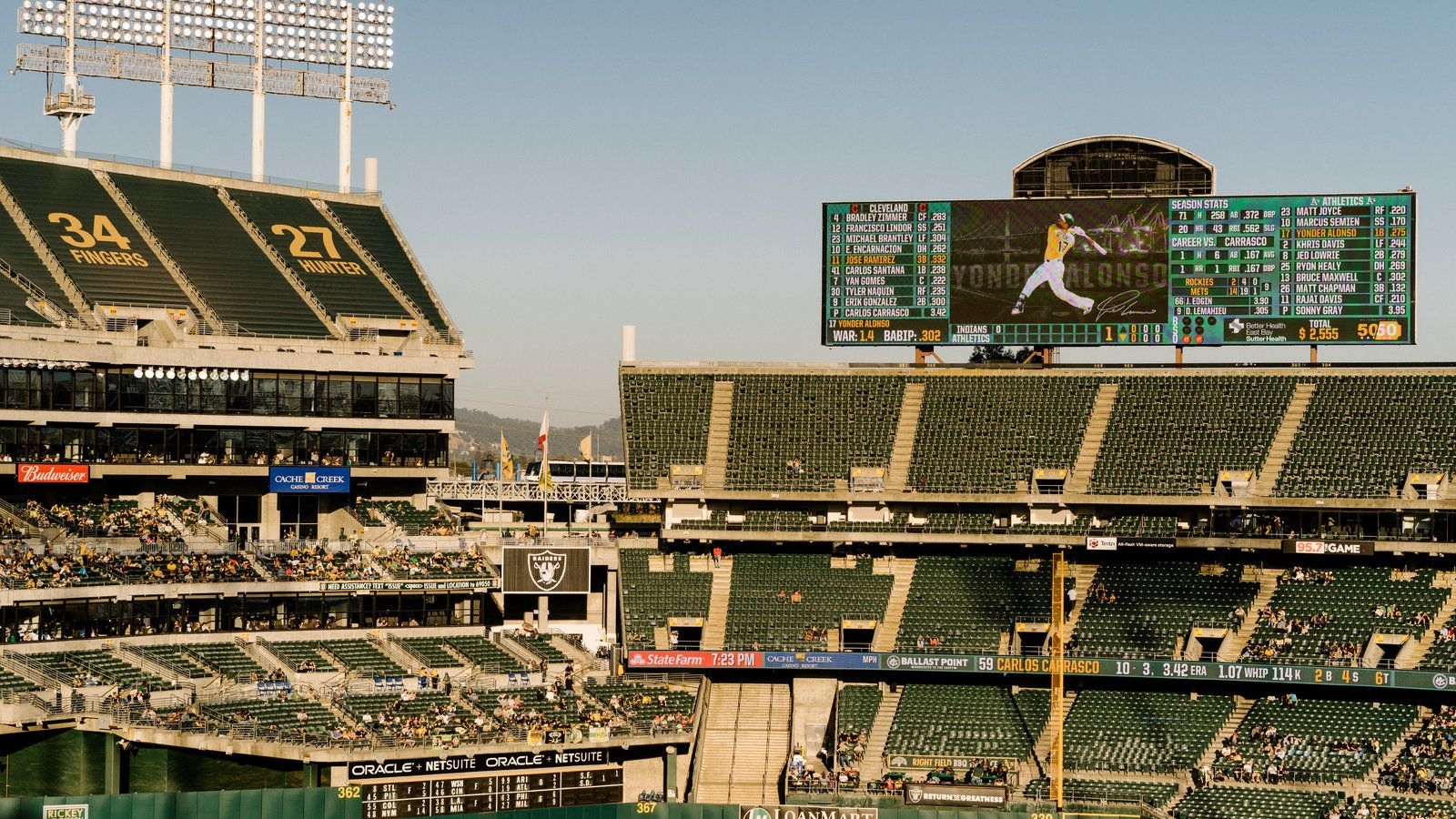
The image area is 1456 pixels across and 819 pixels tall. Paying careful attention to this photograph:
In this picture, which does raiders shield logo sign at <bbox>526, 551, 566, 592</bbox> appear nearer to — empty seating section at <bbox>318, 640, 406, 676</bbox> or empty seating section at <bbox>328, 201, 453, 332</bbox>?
empty seating section at <bbox>318, 640, 406, 676</bbox>

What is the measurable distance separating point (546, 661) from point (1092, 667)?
2091 centimetres

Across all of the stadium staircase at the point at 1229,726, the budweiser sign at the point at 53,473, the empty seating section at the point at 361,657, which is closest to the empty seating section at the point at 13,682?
the budweiser sign at the point at 53,473

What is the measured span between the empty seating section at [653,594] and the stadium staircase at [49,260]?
2339cm

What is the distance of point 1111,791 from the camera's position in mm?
65000

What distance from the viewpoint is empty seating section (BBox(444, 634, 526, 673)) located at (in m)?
73.5

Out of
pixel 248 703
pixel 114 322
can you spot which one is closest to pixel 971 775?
pixel 248 703

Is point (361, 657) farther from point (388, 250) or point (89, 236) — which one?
point (388, 250)

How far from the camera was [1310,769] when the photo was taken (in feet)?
213

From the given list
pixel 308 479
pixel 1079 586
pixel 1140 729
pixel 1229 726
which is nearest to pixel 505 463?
pixel 308 479

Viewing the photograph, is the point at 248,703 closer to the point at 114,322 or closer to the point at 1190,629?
the point at 114,322

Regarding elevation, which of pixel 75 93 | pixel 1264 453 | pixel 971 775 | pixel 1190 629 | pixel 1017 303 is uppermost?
pixel 75 93

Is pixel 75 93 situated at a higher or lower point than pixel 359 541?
higher

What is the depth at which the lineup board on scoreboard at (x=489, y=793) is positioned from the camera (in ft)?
203

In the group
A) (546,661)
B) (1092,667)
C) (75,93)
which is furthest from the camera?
(75,93)
